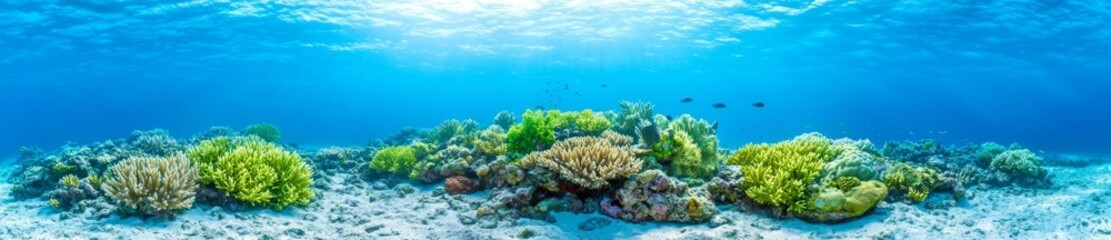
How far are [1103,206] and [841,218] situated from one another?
4.80 m

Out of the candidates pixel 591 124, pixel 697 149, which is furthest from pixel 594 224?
pixel 591 124

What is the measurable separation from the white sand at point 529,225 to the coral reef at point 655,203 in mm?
123

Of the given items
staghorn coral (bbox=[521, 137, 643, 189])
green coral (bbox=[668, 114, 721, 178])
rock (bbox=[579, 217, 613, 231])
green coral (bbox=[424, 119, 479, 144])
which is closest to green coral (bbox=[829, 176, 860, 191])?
green coral (bbox=[668, 114, 721, 178])

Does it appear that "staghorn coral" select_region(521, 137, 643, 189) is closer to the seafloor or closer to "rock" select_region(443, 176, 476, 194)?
the seafloor

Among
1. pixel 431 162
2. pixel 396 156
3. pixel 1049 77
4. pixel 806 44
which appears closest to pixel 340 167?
pixel 396 156

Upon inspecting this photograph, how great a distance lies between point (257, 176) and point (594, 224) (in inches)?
194

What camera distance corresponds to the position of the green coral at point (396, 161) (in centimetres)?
1199

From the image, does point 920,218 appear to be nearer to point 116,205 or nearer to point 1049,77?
point 116,205

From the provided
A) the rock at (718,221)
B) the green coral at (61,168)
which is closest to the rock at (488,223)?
the rock at (718,221)

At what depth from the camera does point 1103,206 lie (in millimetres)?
9031

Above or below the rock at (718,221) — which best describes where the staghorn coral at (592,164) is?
above

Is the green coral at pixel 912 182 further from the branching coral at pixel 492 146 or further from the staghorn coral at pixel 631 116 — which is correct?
the branching coral at pixel 492 146

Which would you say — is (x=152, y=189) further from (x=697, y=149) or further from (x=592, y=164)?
(x=697, y=149)

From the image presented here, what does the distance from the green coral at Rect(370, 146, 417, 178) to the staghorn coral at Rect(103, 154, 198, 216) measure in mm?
4349
